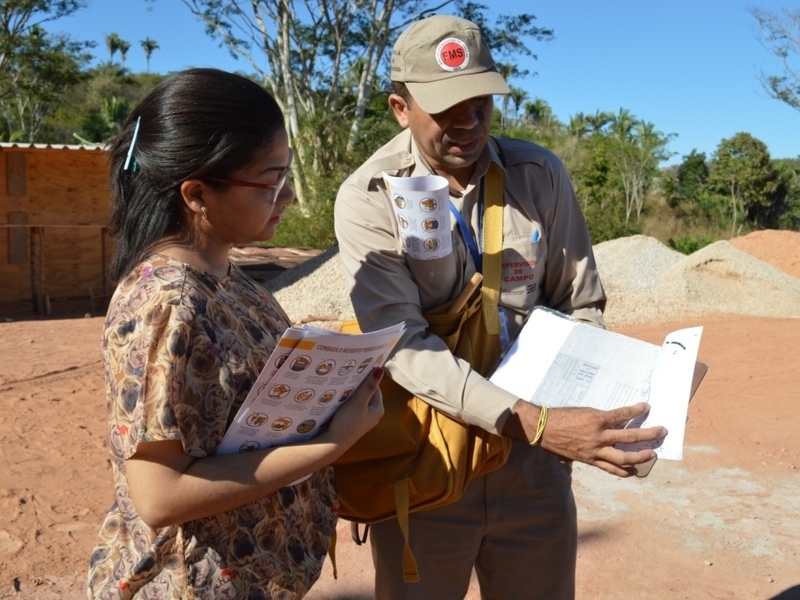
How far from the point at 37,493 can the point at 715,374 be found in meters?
5.81

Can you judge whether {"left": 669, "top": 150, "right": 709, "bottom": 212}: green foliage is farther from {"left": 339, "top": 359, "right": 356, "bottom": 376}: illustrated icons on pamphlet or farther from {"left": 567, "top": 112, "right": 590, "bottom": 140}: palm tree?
{"left": 339, "top": 359, "right": 356, "bottom": 376}: illustrated icons on pamphlet

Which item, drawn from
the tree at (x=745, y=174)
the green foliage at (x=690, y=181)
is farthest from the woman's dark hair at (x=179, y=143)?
the green foliage at (x=690, y=181)

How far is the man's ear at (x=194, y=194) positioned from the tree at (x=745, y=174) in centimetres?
2927

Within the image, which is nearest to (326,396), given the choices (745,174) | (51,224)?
(51,224)

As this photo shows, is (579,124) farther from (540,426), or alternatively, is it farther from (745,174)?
(540,426)

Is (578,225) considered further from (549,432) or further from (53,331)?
(53,331)

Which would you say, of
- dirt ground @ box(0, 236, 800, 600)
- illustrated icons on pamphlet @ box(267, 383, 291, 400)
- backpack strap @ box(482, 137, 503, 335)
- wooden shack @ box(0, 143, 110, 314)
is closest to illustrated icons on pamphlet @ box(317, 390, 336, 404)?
illustrated icons on pamphlet @ box(267, 383, 291, 400)

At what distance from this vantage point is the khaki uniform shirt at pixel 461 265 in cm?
205

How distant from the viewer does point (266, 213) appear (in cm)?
167

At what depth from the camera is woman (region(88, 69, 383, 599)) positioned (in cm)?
144

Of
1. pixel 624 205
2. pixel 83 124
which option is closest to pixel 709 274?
pixel 624 205

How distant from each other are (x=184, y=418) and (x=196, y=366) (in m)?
0.09

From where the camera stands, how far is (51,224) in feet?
41.1

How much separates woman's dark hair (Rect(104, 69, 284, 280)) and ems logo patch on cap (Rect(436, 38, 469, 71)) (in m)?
0.64
